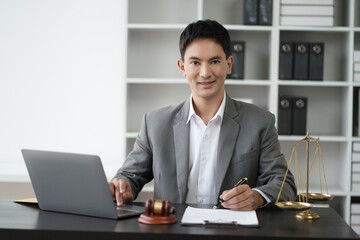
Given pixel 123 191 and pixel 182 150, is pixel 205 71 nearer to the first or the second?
pixel 182 150

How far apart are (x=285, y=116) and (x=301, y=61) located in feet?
1.27

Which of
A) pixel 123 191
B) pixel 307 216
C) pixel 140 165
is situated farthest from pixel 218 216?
pixel 140 165

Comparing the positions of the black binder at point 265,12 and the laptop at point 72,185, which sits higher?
the black binder at point 265,12

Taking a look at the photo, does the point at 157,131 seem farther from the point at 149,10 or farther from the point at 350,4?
the point at 350,4

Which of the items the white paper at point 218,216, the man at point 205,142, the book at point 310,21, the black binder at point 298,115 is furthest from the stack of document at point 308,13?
the white paper at point 218,216

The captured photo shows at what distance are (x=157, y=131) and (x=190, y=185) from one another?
0.29 m

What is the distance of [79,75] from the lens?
3.61 metres

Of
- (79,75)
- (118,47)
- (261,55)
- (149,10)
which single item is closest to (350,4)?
(261,55)

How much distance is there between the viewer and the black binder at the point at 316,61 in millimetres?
3158

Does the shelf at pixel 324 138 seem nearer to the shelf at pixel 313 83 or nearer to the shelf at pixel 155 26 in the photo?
the shelf at pixel 313 83

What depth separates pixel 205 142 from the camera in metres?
2.10

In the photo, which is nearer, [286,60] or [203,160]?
[203,160]

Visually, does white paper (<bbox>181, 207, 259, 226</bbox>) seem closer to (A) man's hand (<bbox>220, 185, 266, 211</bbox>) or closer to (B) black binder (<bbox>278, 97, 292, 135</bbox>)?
(A) man's hand (<bbox>220, 185, 266, 211</bbox>)

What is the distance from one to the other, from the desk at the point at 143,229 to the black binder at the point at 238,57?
1.77 m
